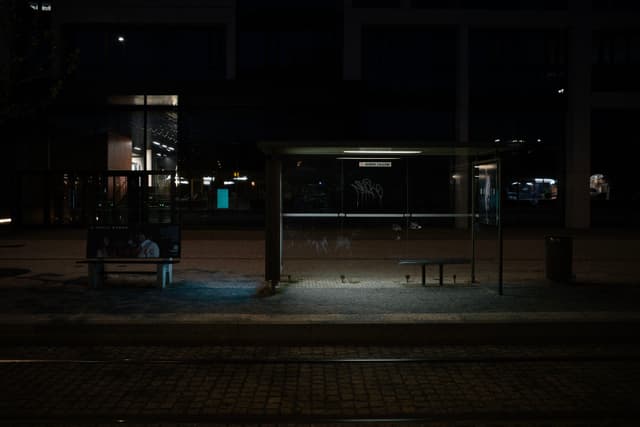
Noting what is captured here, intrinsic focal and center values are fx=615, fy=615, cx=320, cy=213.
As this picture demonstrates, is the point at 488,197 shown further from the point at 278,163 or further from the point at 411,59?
the point at 411,59

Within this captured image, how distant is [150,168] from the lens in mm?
26281

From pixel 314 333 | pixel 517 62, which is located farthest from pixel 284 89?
pixel 314 333

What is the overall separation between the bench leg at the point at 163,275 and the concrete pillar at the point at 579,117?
20.4m

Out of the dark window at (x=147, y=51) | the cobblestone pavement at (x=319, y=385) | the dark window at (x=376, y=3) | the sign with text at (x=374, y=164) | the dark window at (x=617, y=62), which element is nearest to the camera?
the cobblestone pavement at (x=319, y=385)

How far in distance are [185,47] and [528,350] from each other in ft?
74.2

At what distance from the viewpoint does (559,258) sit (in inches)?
431

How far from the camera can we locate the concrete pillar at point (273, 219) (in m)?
10.1

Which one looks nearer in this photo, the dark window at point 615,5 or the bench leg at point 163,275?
the bench leg at point 163,275

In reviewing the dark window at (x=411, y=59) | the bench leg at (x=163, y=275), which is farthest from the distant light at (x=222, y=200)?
the bench leg at (x=163, y=275)

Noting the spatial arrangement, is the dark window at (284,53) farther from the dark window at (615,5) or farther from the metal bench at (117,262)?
the metal bench at (117,262)

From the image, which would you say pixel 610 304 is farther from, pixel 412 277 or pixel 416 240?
pixel 416 240

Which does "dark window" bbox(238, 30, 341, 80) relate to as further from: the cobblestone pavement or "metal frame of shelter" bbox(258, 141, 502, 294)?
the cobblestone pavement

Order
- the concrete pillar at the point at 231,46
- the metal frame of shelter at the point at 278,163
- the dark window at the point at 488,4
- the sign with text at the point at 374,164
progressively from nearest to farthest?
the metal frame of shelter at the point at 278,163 → the sign with text at the point at 374,164 → the concrete pillar at the point at 231,46 → the dark window at the point at 488,4

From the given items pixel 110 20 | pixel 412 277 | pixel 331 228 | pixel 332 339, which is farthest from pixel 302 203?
pixel 110 20
